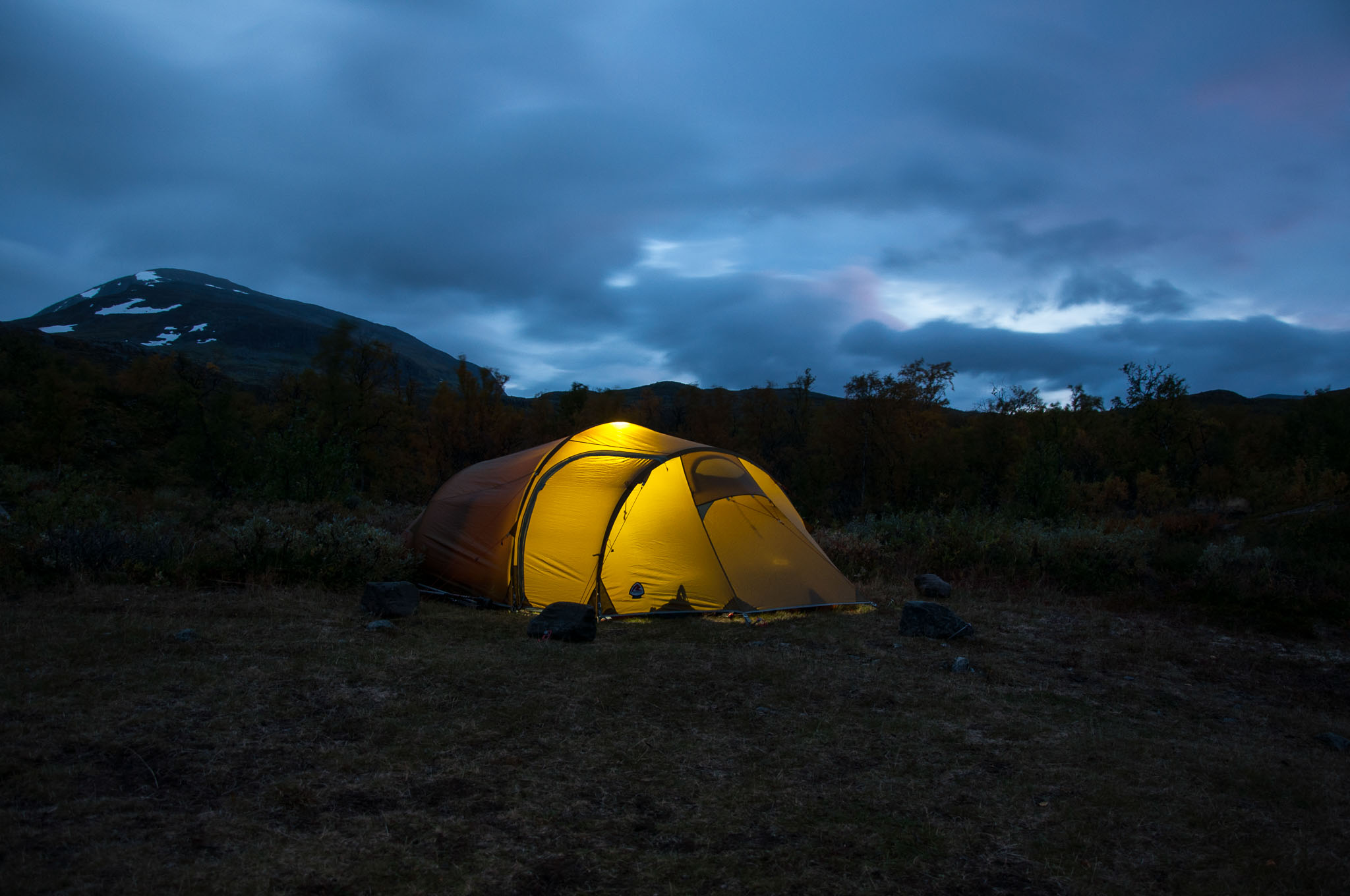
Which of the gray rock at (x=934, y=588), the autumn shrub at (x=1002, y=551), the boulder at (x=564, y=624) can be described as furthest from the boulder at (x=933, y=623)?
the autumn shrub at (x=1002, y=551)

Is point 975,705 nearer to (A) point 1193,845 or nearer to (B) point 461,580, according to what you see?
(A) point 1193,845

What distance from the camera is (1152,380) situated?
34688mm

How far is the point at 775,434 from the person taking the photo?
2084 inches

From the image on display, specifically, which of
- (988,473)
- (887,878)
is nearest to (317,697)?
(887,878)

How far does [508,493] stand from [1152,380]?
35.5 m

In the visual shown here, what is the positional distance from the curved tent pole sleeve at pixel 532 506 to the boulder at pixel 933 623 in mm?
3672

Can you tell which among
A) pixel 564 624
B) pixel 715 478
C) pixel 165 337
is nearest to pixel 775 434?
pixel 715 478

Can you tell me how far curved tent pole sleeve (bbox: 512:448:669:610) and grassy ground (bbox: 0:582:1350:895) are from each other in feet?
5.21

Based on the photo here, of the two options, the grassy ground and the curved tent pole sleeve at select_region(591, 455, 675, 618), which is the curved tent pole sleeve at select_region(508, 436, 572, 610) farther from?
the grassy ground

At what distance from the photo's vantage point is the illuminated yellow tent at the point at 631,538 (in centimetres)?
945

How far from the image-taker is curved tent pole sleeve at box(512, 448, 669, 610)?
945 cm

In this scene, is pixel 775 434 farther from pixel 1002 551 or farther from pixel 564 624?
pixel 564 624

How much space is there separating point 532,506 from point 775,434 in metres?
44.2

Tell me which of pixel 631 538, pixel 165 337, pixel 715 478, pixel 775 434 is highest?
pixel 165 337
